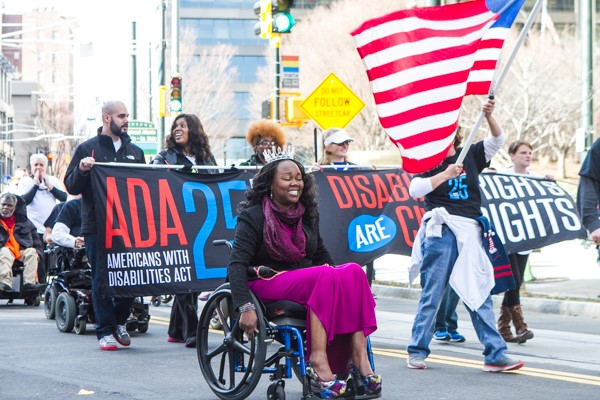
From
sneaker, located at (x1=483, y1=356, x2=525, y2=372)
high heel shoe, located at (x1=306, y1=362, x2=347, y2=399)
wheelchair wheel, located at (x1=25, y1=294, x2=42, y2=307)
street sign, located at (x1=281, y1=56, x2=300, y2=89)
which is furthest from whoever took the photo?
street sign, located at (x1=281, y1=56, x2=300, y2=89)

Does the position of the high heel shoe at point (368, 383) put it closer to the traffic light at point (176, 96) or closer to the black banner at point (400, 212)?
the black banner at point (400, 212)

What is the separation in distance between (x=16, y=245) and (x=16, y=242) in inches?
1.7

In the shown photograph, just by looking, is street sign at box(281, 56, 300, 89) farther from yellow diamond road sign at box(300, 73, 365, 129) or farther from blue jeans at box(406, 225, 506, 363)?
blue jeans at box(406, 225, 506, 363)

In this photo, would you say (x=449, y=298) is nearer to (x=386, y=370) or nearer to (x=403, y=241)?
(x=403, y=241)

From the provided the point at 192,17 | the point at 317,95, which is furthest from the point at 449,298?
the point at 192,17

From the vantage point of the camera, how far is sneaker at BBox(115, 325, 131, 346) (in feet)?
33.1

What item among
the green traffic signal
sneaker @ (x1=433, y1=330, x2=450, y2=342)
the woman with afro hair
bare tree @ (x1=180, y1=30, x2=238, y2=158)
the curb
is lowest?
the curb

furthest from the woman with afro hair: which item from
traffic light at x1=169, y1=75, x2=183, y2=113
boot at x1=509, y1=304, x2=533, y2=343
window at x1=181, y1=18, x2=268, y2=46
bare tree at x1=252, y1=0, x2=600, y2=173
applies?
window at x1=181, y1=18, x2=268, y2=46

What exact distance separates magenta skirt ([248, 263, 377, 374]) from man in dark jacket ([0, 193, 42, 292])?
894 cm

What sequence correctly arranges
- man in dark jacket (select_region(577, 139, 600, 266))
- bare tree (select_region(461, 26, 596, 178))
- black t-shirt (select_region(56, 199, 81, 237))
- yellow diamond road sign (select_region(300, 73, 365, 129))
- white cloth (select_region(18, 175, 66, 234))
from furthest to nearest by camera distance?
bare tree (select_region(461, 26, 596, 178)), yellow diamond road sign (select_region(300, 73, 365, 129)), white cloth (select_region(18, 175, 66, 234)), black t-shirt (select_region(56, 199, 81, 237)), man in dark jacket (select_region(577, 139, 600, 266))

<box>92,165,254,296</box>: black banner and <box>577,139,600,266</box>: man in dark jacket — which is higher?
<box>577,139,600,266</box>: man in dark jacket

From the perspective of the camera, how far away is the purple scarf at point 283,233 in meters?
6.99

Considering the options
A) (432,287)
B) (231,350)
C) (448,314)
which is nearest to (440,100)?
(432,287)

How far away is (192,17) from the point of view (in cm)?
9700
